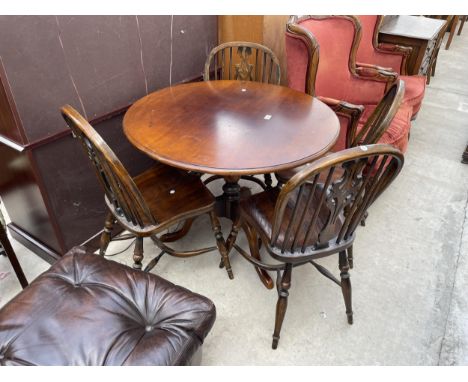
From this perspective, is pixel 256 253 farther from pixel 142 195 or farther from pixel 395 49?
pixel 395 49

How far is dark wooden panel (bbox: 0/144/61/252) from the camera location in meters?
1.59

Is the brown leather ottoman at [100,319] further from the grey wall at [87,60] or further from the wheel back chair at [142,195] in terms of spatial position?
the grey wall at [87,60]

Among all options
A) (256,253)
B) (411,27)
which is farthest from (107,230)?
(411,27)

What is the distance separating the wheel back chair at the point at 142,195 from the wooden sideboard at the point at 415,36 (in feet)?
7.10

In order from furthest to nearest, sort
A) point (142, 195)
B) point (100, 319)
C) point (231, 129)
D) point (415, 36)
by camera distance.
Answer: point (415, 36), point (142, 195), point (231, 129), point (100, 319)

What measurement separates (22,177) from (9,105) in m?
0.39

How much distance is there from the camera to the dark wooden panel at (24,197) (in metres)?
1.59

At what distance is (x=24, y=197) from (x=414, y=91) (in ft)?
8.70

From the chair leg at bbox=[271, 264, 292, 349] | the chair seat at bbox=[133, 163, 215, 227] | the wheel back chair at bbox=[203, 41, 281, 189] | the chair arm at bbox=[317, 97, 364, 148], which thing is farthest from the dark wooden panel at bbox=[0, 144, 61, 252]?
the chair arm at bbox=[317, 97, 364, 148]

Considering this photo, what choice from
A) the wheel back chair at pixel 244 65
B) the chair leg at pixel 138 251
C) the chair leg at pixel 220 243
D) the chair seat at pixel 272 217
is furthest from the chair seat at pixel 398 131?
the chair leg at pixel 138 251

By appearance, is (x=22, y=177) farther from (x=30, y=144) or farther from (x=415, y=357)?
(x=415, y=357)

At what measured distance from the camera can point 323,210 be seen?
59.9 inches

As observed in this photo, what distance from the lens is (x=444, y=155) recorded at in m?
2.92

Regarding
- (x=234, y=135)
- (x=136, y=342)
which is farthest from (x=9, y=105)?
(x=136, y=342)
